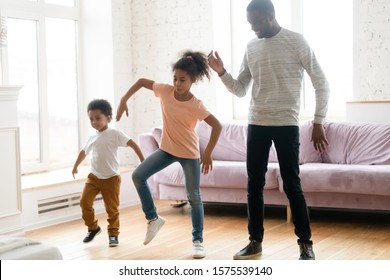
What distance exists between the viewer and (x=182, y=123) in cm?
371

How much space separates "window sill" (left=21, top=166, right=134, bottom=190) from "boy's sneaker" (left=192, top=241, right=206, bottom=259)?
158cm

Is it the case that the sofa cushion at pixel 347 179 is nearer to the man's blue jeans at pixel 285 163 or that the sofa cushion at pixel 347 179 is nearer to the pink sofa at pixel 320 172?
the pink sofa at pixel 320 172

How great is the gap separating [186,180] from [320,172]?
122cm

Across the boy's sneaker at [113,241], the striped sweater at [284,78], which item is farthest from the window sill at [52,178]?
the striped sweater at [284,78]

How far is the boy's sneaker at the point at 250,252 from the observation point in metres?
3.62

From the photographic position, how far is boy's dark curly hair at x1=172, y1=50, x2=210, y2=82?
365 centimetres

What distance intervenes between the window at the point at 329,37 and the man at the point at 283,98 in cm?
238

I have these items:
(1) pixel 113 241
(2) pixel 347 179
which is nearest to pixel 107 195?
(1) pixel 113 241

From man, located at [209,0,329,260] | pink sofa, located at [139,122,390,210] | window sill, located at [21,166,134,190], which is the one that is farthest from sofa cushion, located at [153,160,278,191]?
man, located at [209,0,329,260]

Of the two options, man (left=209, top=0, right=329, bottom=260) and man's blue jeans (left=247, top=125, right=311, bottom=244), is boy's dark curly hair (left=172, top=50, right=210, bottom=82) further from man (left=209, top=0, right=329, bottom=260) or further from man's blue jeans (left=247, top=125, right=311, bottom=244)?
man's blue jeans (left=247, top=125, right=311, bottom=244)

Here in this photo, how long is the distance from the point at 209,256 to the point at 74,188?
5.68 feet

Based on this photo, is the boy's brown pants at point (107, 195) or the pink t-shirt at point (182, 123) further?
the boy's brown pants at point (107, 195)

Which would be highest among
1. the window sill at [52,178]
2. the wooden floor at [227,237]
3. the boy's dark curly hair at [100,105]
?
the boy's dark curly hair at [100,105]

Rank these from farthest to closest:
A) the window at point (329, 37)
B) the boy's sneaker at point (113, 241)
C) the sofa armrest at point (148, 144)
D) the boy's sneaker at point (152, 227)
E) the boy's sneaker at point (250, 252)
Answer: the window at point (329, 37), the sofa armrest at point (148, 144), the boy's sneaker at point (113, 241), the boy's sneaker at point (152, 227), the boy's sneaker at point (250, 252)
